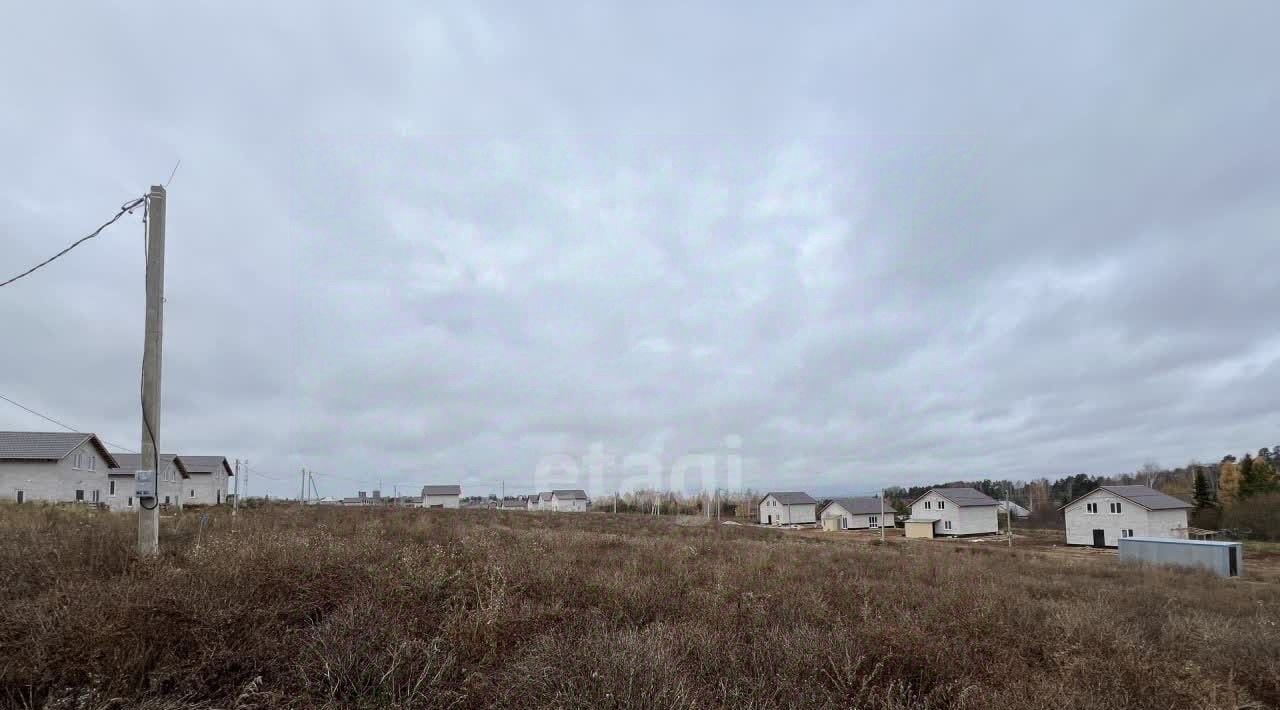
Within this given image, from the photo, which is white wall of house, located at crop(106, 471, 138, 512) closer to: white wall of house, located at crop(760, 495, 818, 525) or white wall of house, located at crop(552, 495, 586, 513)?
white wall of house, located at crop(760, 495, 818, 525)

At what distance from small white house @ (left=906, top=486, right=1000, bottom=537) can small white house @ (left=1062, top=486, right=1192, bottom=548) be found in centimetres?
902

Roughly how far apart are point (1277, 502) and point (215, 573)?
241ft

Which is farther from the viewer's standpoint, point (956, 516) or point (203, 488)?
point (956, 516)

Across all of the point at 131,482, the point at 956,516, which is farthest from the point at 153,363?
the point at 956,516

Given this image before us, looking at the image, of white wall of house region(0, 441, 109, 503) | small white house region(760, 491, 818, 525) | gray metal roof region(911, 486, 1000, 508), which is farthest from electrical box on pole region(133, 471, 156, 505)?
small white house region(760, 491, 818, 525)

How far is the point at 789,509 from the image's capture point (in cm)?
7875

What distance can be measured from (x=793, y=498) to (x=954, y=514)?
2196 cm

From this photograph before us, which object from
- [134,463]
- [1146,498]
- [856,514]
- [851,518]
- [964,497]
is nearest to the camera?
[1146,498]

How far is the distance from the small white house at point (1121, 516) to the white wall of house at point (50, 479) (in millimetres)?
68692

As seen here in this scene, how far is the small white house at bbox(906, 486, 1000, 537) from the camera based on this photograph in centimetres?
6031

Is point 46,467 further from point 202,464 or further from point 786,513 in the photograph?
point 786,513

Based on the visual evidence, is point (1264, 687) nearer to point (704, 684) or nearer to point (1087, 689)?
point (1087, 689)

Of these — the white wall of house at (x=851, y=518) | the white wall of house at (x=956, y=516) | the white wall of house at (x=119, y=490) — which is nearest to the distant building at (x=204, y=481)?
the white wall of house at (x=119, y=490)

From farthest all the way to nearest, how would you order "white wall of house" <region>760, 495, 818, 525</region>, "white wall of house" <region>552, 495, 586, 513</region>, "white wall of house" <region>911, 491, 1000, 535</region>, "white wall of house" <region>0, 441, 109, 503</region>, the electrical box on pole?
"white wall of house" <region>552, 495, 586, 513</region> < "white wall of house" <region>760, 495, 818, 525</region> < "white wall of house" <region>911, 491, 1000, 535</region> < "white wall of house" <region>0, 441, 109, 503</region> < the electrical box on pole
